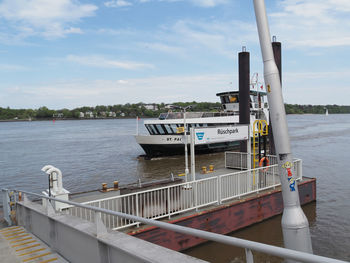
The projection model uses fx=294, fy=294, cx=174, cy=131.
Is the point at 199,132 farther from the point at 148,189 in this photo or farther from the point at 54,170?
the point at 54,170

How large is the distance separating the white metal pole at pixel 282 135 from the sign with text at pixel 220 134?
5.29 m

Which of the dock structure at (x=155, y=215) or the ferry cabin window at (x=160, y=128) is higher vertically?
the ferry cabin window at (x=160, y=128)

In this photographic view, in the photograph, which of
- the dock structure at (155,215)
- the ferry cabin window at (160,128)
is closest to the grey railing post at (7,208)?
the dock structure at (155,215)

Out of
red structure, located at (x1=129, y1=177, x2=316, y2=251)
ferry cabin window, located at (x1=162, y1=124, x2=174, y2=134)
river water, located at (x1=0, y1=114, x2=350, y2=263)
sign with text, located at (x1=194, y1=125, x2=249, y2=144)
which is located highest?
sign with text, located at (x1=194, y1=125, x2=249, y2=144)

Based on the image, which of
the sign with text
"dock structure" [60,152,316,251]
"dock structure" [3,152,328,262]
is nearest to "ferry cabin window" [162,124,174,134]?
"dock structure" [3,152,328,262]

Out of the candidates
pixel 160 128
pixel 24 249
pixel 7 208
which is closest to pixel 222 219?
pixel 24 249

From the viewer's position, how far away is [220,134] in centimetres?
1122

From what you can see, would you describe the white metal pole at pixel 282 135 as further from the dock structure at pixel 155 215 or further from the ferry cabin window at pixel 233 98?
the ferry cabin window at pixel 233 98

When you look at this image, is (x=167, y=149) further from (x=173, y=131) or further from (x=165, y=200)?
(x=165, y=200)

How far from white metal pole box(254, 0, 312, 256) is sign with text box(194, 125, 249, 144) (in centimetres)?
529

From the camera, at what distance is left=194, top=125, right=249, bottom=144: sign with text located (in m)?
10.7

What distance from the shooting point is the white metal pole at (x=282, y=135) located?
17.1 ft

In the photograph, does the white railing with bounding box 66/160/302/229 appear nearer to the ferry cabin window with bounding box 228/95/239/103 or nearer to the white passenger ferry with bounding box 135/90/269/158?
the white passenger ferry with bounding box 135/90/269/158

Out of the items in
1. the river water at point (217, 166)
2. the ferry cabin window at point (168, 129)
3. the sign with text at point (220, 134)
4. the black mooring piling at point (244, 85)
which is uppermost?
the black mooring piling at point (244, 85)
